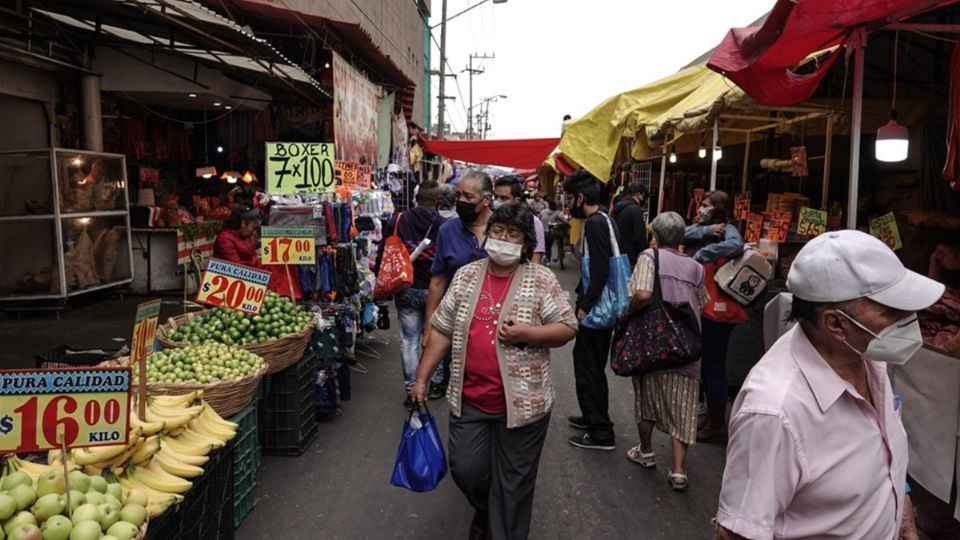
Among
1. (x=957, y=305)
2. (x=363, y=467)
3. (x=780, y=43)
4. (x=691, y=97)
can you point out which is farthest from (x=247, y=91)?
(x=957, y=305)

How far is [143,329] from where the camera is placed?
11.7 feet

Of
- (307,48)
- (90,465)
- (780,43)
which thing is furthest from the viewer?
(307,48)

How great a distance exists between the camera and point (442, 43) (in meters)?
25.5

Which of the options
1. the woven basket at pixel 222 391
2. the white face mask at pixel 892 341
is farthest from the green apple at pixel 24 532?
the white face mask at pixel 892 341

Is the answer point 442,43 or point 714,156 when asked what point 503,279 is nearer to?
point 714,156

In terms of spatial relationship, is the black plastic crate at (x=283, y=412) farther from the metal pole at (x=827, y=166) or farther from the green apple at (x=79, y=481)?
the metal pole at (x=827, y=166)

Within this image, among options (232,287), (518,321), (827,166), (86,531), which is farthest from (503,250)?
(827,166)

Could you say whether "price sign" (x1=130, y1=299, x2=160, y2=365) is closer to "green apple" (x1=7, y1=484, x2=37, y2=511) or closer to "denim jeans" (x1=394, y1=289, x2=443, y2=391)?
"green apple" (x1=7, y1=484, x2=37, y2=511)

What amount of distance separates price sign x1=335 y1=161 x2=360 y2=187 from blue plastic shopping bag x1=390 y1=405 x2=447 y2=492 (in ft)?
18.6

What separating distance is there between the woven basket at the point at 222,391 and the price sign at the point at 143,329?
0.98 feet

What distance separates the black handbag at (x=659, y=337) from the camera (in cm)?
464

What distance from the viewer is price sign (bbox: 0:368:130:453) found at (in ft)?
8.36

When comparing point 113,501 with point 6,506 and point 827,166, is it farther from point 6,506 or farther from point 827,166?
point 827,166

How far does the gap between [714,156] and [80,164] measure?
8.99 m
